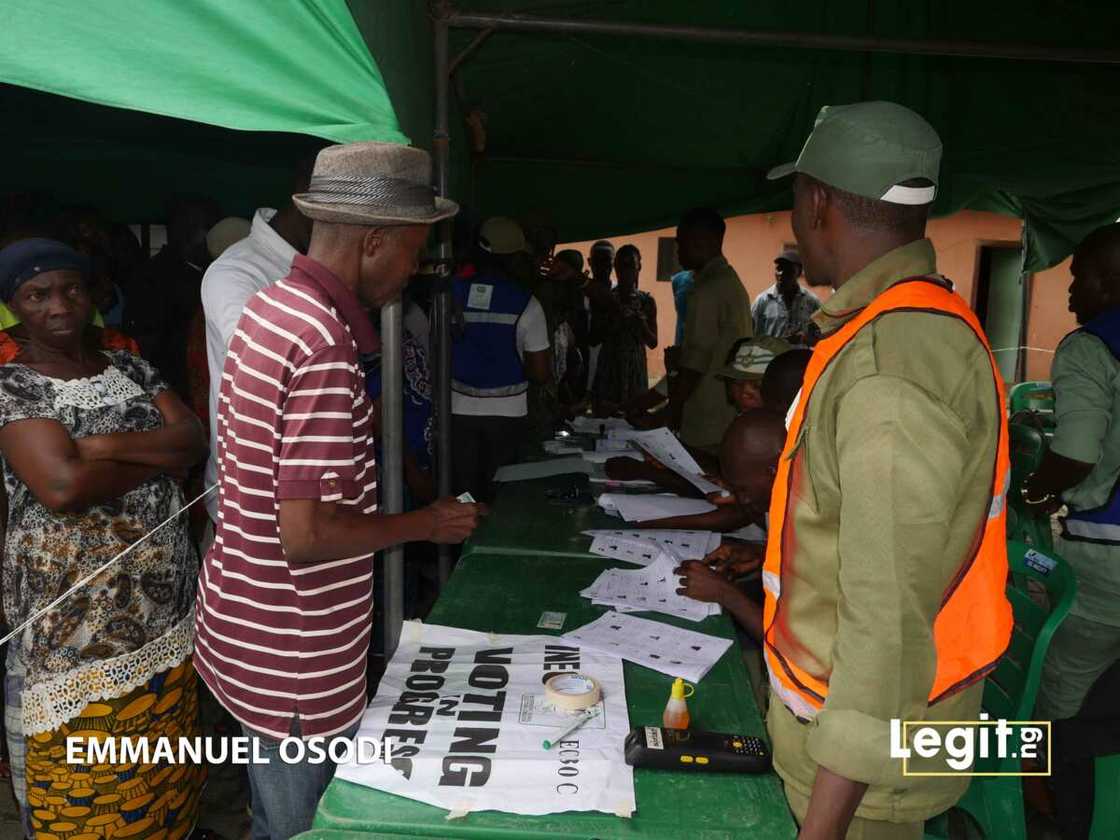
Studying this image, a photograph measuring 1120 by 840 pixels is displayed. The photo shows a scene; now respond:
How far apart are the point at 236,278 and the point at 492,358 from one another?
2.11 meters

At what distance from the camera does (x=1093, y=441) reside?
264 centimetres

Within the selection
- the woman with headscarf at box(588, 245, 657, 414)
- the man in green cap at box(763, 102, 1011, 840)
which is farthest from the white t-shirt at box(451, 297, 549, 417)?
the man in green cap at box(763, 102, 1011, 840)

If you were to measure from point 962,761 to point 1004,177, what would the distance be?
4.53 metres

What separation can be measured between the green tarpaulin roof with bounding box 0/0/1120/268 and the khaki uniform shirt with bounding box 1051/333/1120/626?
4.77 feet

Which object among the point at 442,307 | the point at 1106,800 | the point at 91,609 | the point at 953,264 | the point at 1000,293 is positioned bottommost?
the point at 1106,800

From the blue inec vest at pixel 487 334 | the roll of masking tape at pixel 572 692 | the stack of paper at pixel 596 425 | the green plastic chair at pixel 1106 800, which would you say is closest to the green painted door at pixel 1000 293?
the stack of paper at pixel 596 425

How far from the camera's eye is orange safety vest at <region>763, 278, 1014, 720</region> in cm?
116

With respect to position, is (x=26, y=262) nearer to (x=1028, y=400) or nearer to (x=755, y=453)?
(x=755, y=453)

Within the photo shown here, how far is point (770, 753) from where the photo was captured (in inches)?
55.7

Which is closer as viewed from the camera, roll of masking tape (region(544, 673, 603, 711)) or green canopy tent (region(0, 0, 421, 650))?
green canopy tent (region(0, 0, 421, 650))

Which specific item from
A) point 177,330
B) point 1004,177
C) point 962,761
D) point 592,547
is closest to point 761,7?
point 1004,177

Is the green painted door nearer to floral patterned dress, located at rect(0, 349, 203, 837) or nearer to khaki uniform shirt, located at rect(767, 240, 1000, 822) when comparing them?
floral patterned dress, located at rect(0, 349, 203, 837)

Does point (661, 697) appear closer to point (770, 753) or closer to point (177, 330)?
point (770, 753)

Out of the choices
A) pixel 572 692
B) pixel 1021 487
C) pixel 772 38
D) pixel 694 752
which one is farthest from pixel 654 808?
pixel 772 38
